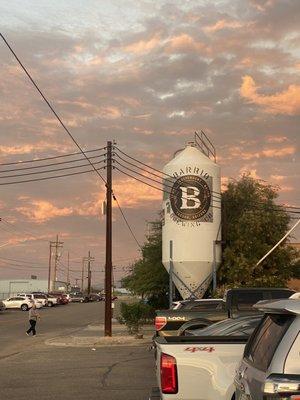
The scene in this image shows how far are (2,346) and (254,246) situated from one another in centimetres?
1804

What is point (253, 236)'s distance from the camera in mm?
36844

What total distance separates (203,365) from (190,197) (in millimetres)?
27321

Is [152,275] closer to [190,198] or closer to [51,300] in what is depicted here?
[190,198]

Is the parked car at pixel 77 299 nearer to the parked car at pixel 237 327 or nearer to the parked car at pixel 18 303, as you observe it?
the parked car at pixel 18 303

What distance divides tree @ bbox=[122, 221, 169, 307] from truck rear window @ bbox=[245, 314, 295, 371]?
33.6m

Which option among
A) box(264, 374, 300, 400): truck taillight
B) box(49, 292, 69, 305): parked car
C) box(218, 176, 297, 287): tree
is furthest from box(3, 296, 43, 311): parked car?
box(264, 374, 300, 400): truck taillight

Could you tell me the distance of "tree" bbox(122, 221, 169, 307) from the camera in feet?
127

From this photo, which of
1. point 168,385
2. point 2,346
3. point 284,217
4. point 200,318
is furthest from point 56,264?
point 168,385

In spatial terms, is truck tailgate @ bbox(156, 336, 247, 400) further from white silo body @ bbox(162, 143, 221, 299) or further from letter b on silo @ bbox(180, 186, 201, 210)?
letter b on silo @ bbox(180, 186, 201, 210)

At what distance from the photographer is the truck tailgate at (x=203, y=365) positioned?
5.89 metres

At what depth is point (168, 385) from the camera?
5.82 m

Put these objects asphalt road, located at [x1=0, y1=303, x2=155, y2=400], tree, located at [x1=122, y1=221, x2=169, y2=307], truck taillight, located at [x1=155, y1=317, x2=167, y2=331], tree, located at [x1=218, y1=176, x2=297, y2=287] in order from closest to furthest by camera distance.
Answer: asphalt road, located at [x1=0, y1=303, x2=155, y2=400] → truck taillight, located at [x1=155, y1=317, x2=167, y2=331] → tree, located at [x1=218, y1=176, x2=297, y2=287] → tree, located at [x1=122, y1=221, x2=169, y2=307]

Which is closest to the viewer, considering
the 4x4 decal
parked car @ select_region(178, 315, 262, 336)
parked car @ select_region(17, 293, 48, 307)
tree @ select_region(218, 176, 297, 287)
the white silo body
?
the 4x4 decal

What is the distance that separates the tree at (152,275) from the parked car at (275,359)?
3385cm
